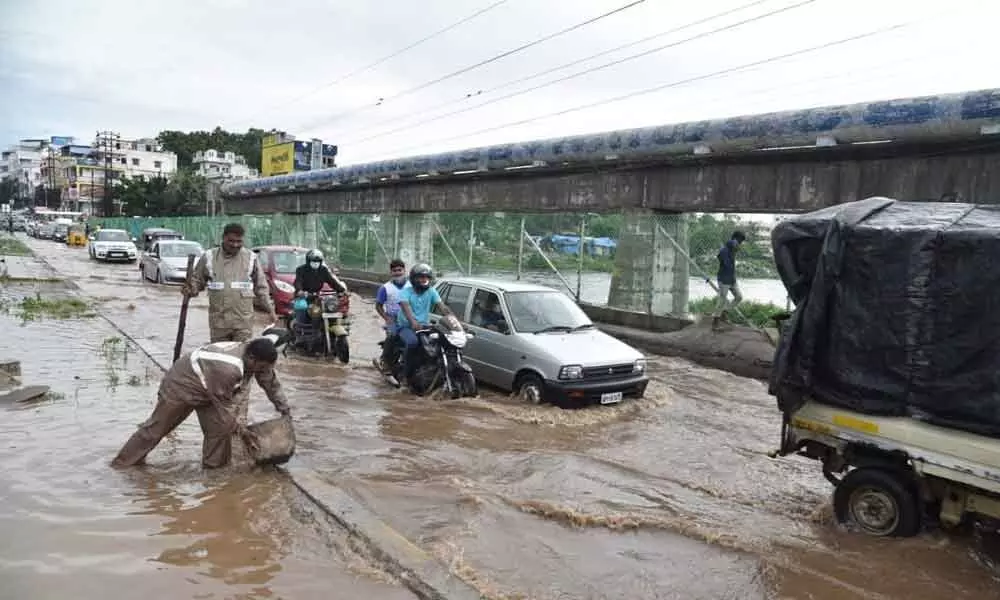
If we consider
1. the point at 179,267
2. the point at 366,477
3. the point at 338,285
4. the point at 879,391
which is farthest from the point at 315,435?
the point at 179,267

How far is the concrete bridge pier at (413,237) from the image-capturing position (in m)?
25.5

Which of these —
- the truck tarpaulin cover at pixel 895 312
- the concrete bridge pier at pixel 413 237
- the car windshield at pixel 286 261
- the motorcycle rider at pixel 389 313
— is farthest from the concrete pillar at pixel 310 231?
the truck tarpaulin cover at pixel 895 312

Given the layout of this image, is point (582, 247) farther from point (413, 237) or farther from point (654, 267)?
point (413, 237)

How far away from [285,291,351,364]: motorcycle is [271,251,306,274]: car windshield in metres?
5.46

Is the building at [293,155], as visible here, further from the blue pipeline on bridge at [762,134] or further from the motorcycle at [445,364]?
the motorcycle at [445,364]

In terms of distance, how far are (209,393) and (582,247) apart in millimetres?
12581

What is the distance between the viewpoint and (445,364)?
8.80m

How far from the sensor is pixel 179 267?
2347 centimetres

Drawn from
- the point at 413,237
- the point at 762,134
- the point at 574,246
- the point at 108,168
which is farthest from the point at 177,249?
the point at 108,168

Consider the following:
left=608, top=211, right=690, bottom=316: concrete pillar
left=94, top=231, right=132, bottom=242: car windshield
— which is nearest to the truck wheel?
left=608, top=211, right=690, bottom=316: concrete pillar

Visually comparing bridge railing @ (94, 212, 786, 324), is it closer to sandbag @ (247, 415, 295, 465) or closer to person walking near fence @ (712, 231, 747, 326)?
person walking near fence @ (712, 231, 747, 326)

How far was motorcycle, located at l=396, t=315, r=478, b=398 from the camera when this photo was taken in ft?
28.7

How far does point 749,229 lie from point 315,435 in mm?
9943

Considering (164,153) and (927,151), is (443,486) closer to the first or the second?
(927,151)
